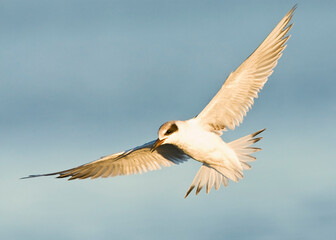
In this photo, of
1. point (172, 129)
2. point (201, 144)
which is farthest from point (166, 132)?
point (201, 144)

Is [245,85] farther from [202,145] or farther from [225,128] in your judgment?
[202,145]

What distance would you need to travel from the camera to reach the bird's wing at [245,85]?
14102 mm

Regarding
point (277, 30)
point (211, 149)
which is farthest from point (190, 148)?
point (277, 30)

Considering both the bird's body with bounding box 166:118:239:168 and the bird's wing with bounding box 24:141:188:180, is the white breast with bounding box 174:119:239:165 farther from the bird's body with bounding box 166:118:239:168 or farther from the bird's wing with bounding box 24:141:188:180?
the bird's wing with bounding box 24:141:188:180

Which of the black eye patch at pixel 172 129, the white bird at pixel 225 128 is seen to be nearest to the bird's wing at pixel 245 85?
the white bird at pixel 225 128

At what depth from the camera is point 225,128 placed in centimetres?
1448

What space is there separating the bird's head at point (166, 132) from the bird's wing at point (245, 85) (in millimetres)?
875

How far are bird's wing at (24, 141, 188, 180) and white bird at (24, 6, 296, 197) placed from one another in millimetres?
20

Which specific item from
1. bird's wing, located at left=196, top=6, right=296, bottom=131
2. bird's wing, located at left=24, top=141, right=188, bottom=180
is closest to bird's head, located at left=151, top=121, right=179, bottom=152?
bird's wing, located at left=196, top=6, right=296, bottom=131

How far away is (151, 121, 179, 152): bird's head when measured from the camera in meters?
13.1

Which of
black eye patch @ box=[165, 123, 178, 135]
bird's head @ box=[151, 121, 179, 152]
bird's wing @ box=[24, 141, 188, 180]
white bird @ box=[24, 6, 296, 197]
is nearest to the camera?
bird's head @ box=[151, 121, 179, 152]

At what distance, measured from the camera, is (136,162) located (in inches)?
603

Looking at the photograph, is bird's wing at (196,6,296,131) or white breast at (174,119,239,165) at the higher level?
bird's wing at (196,6,296,131)

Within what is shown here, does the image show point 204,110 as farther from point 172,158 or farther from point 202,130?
point 172,158
